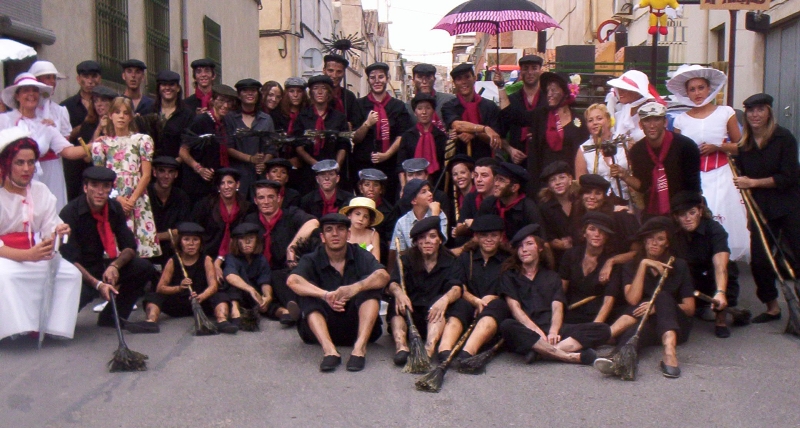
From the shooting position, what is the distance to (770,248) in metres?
7.54

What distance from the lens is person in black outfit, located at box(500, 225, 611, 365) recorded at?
6426 mm

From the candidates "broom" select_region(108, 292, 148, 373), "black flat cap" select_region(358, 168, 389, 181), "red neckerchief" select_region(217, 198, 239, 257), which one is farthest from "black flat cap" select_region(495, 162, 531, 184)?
"broom" select_region(108, 292, 148, 373)

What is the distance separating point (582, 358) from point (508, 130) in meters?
3.48

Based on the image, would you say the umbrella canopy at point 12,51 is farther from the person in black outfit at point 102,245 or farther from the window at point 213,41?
the window at point 213,41

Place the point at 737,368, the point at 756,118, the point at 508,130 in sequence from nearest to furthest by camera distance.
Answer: the point at 737,368 → the point at 756,118 → the point at 508,130

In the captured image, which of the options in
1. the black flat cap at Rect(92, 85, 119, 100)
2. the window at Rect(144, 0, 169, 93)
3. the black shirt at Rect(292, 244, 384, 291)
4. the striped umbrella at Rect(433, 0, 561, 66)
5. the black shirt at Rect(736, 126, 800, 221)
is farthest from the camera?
the window at Rect(144, 0, 169, 93)

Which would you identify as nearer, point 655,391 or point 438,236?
point 655,391

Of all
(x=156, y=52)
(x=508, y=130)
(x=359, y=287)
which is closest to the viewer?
(x=359, y=287)

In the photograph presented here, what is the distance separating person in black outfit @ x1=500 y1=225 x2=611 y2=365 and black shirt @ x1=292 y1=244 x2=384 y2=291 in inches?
40.5

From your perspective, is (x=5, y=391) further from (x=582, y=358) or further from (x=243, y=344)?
(x=582, y=358)

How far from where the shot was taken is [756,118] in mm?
7418

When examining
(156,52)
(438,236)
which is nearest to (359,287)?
(438,236)

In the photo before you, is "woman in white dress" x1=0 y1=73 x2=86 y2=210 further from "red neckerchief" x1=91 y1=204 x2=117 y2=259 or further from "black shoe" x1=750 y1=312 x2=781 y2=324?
"black shoe" x1=750 y1=312 x2=781 y2=324


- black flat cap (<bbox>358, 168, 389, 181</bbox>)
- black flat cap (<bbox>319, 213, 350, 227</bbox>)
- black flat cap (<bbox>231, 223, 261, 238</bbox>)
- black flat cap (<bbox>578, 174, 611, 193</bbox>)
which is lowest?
black flat cap (<bbox>231, 223, 261, 238</bbox>)
